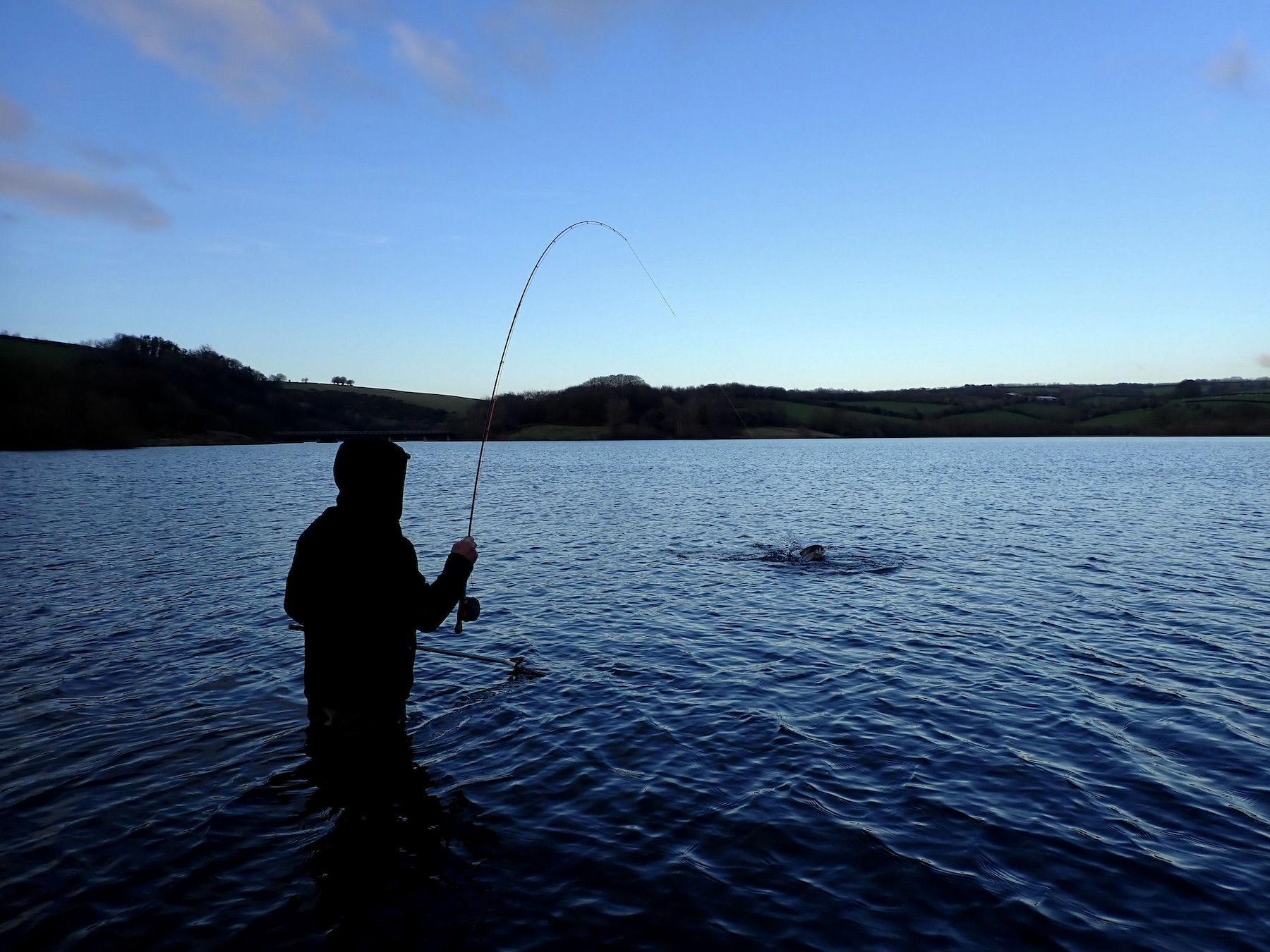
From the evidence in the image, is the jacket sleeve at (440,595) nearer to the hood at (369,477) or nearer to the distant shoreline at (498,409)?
the hood at (369,477)

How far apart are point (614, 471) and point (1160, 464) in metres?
53.4

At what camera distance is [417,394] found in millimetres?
187750

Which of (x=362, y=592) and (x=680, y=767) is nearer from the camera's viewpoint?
(x=362, y=592)

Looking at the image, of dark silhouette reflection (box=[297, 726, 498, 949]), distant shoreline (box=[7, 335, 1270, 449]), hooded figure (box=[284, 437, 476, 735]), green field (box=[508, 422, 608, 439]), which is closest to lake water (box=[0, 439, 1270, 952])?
dark silhouette reflection (box=[297, 726, 498, 949])

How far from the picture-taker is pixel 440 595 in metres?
6.27

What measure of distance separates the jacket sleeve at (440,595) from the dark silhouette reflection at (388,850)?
121 centimetres

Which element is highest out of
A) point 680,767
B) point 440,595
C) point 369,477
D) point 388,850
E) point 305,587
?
point 369,477

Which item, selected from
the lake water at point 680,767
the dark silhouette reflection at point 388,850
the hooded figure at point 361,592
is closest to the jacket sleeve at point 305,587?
the hooded figure at point 361,592

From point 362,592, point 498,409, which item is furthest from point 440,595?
point 498,409

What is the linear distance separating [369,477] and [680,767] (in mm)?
4531

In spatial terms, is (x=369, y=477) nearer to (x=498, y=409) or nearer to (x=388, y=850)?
(x=388, y=850)

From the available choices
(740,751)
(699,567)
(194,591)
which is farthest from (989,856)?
(194,591)

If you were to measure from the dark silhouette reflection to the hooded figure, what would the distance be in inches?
18.5

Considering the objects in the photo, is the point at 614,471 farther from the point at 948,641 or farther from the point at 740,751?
the point at 740,751
